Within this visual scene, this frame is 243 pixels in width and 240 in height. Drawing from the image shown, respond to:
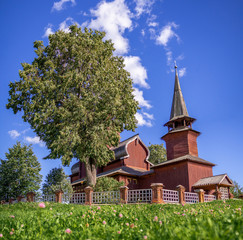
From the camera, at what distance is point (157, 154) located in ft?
144

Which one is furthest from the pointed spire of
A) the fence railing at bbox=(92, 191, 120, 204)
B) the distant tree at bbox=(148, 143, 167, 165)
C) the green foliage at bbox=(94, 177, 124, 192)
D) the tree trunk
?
the fence railing at bbox=(92, 191, 120, 204)

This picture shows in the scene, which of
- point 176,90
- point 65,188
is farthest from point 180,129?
point 65,188

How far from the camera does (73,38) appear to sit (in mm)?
22781

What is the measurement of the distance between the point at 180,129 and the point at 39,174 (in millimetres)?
20879

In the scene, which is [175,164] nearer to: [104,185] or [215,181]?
[215,181]

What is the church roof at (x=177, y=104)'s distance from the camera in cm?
3067

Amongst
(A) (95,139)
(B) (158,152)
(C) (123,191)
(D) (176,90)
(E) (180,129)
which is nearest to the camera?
(C) (123,191)

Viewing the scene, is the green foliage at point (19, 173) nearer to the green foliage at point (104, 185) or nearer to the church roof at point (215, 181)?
the green foliage at point (104, 185)

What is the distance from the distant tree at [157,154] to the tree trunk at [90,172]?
2182 cm

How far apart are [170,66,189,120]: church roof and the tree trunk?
12.4 metres

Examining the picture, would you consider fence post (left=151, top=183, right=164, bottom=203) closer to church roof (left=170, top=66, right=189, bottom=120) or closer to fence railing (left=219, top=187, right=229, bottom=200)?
fence railing (left=219, top=187, right=229, bottom=200)

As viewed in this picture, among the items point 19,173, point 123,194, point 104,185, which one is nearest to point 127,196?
point 123,194

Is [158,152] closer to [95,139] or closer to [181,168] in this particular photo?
[181,168]

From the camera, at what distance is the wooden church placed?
24.6 metres
